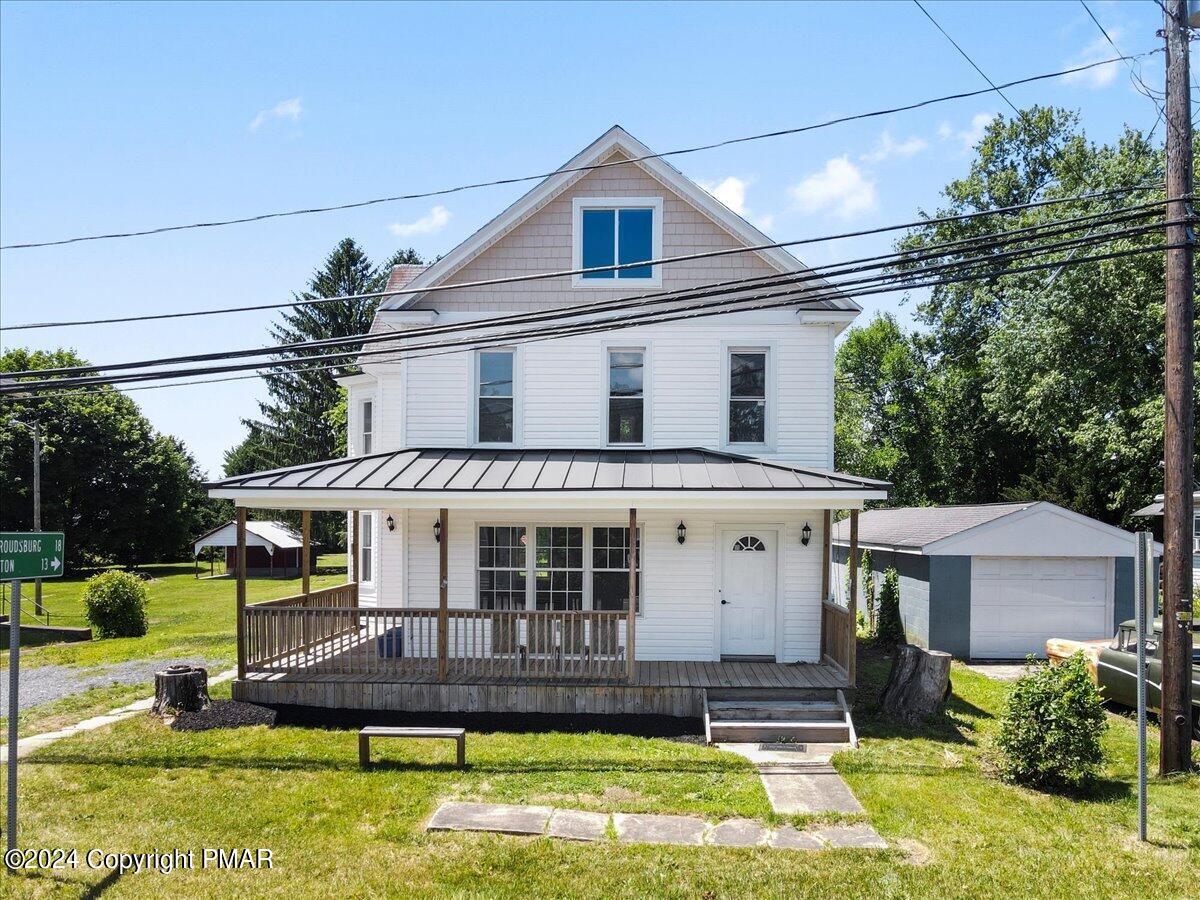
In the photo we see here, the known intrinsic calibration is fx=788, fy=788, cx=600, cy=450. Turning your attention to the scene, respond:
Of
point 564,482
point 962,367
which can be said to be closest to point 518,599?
point 564,482

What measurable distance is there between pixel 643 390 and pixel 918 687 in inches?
242

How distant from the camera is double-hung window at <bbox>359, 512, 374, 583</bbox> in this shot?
1655cm

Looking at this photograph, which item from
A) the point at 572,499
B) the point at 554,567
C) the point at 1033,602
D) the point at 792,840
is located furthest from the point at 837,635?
the point at 1033,602

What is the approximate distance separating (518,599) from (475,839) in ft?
20.1

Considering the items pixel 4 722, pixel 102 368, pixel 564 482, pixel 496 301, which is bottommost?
pixel 4 722

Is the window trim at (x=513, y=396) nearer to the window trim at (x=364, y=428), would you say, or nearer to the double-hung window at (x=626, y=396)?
the double-hung window at (x=626, y=396)

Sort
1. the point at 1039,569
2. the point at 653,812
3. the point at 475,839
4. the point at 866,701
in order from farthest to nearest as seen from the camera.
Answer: the point at 1039,569 < the point at 866,701 < the point at 653,812 < the point at 475,839

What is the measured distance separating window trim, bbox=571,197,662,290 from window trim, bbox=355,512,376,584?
22.5ft

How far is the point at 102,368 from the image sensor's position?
8883mm

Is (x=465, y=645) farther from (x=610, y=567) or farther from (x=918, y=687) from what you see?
(x=918, y=687)

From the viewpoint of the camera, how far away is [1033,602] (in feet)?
51.8

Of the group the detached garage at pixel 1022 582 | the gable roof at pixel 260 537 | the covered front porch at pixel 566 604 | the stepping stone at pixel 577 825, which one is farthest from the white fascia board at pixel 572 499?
the gable roof at pixel 260 537

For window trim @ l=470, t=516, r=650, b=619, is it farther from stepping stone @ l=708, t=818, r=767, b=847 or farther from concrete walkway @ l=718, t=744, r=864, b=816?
stepping stone @ l=708, t=818, r=767, b=847

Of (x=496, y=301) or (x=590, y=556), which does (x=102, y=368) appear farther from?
(x=590, y=556)
